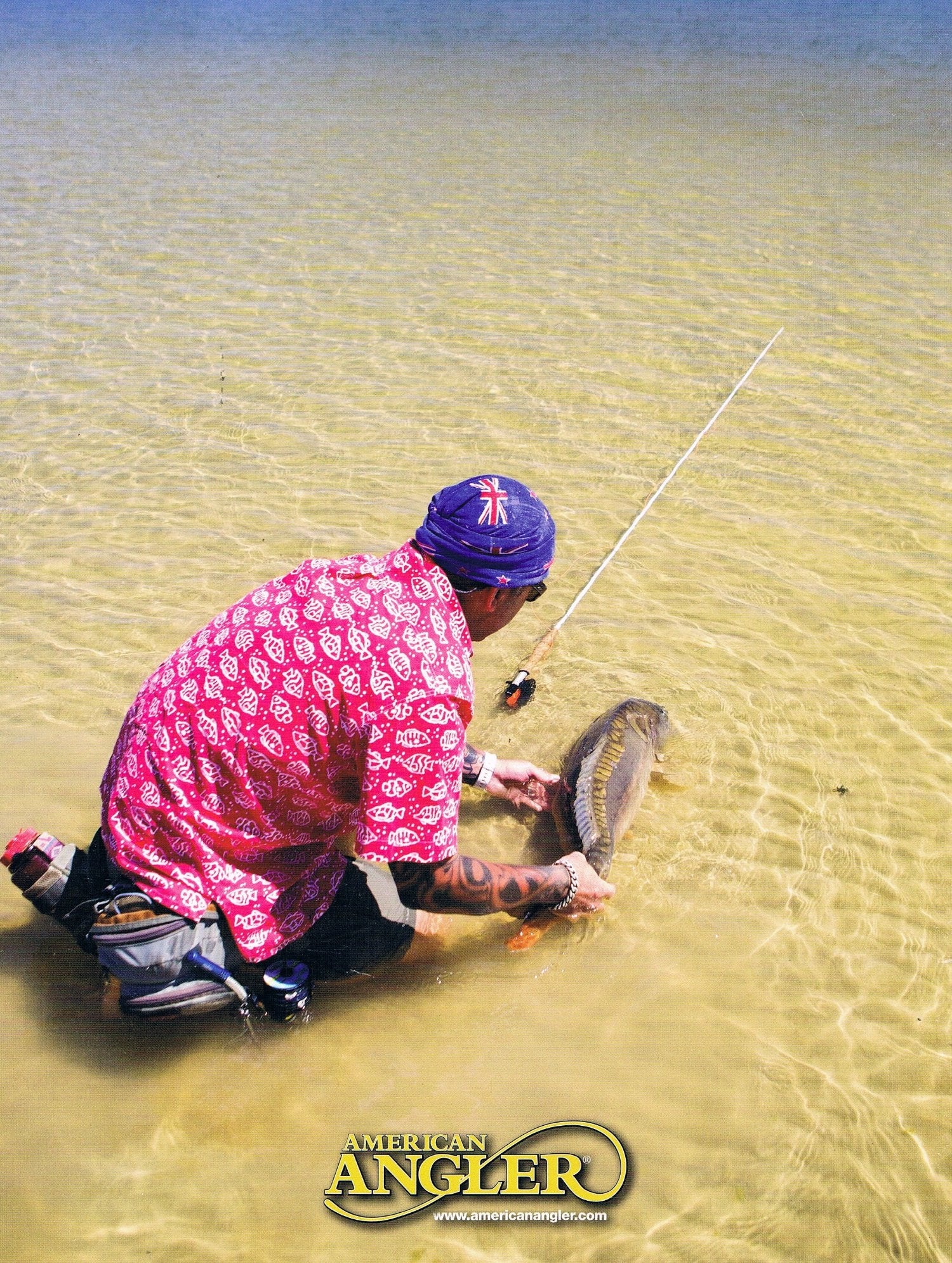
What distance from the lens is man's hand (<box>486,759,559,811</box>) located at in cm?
361

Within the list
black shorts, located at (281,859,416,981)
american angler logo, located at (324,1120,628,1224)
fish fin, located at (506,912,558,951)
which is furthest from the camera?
fish fin, located at (506,912,558,951)

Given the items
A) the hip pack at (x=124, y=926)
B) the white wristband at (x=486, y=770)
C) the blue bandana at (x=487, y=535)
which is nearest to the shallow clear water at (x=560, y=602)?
the white wristband at (x=486, y=770)

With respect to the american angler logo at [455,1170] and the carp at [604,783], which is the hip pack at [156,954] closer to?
the american angler logo at [455,1170]

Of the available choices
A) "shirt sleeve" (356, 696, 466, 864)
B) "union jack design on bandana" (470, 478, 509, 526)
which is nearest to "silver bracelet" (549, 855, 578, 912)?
"shirt sleeve" (356, 696, 466, 864)

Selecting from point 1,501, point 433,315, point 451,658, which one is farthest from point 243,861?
point 433,315

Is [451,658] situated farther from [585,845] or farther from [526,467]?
[526,467]

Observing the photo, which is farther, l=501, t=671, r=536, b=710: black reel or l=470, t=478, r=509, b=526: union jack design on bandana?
l=501, t=671, r=536, b=710: black reel

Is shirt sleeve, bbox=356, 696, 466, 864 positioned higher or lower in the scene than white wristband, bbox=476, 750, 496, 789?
higher

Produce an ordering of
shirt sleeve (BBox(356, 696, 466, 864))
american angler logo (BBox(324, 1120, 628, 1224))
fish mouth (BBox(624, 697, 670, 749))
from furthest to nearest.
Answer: fish mouth (BBox(624, 697, 670, 749)) → american angler logo (BBox(324, 1120, 628, 1224)) → shirt sleeve (BBox(356, 696, 466, 864))

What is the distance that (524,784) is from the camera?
12.0ft

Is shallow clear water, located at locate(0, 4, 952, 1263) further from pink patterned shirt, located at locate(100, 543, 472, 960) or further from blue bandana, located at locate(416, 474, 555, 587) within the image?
blue bandana, located at locate(416, 474, 555, 587)

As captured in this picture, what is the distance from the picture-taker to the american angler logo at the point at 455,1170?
262cm

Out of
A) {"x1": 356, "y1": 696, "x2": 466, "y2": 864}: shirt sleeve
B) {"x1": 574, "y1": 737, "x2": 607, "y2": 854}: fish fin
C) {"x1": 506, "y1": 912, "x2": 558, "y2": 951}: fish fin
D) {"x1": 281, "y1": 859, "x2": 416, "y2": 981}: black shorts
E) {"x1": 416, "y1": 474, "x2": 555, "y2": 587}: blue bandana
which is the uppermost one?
{"x1": 416, "y1": 474, "x2": 555, "y2": 587}: blue bandana

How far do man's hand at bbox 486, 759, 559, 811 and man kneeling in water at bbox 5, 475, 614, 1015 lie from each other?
2.86ft
